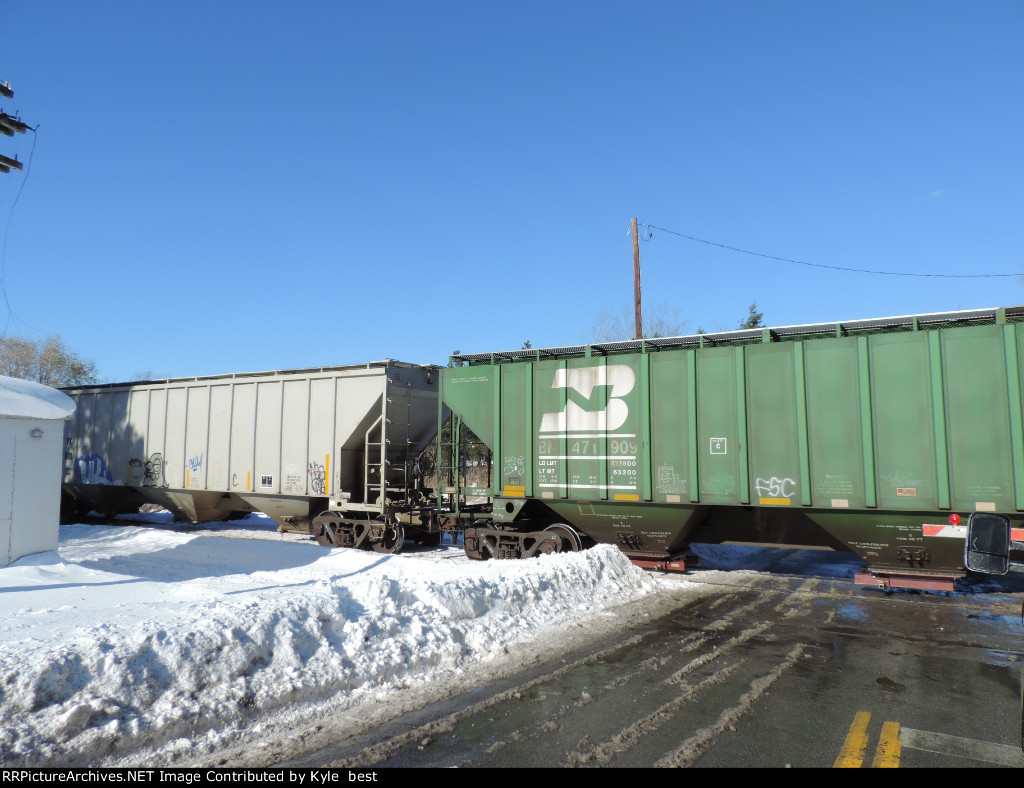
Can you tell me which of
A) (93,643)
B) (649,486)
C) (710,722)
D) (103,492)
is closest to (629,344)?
(649,486)

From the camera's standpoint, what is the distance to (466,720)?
4984 millimetres

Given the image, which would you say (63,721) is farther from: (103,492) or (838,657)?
(103,492)

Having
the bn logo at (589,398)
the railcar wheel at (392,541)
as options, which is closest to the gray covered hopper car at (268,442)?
the railcar wheel at (392,541)

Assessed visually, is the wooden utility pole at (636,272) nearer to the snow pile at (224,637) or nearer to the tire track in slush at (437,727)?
the snow pile at (224,637)

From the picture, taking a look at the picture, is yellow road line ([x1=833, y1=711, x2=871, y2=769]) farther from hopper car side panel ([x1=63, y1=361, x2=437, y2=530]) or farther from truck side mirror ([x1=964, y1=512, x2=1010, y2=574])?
hopper car side panel ([x1=63, y1=361, x2=437, y2=530])

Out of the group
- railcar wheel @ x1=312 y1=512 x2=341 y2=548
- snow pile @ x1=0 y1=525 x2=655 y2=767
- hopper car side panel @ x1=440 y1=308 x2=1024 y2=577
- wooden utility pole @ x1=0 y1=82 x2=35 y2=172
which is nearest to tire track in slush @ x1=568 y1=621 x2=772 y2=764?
snow pile @ x1=0 y1=525 x2=655 y2=767

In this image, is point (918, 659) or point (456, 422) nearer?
point (918, 659)

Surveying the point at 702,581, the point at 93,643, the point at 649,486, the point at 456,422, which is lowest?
the point at 702,581

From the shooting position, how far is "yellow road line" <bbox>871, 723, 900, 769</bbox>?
4168 mm

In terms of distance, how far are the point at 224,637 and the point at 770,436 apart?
27.4 ft

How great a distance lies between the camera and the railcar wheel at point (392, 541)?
47.6 ft

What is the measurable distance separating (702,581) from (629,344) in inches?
176

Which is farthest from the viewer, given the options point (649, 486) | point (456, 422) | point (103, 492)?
point (103, 492)

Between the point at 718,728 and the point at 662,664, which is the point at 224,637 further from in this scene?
the point at 662,664
